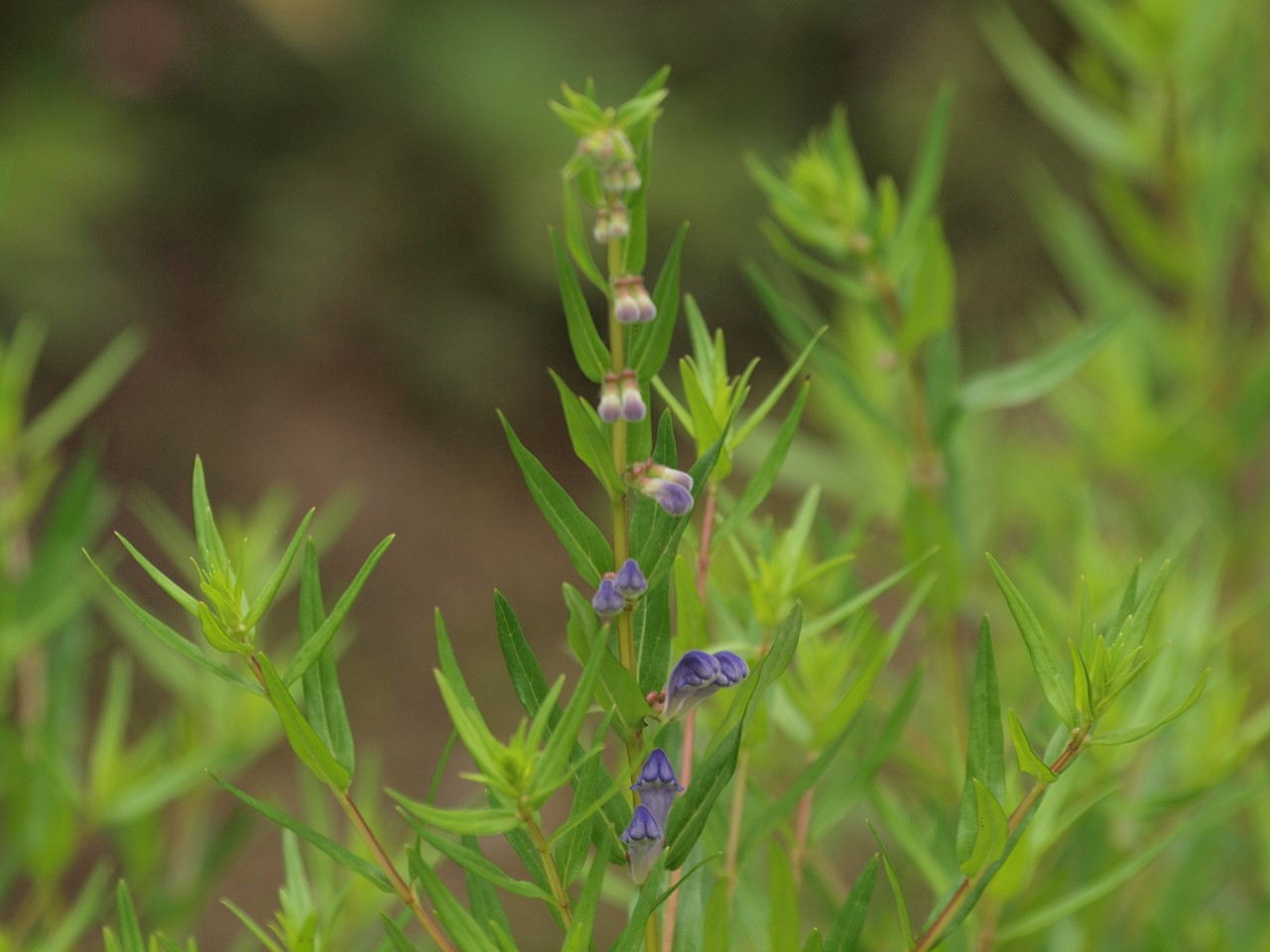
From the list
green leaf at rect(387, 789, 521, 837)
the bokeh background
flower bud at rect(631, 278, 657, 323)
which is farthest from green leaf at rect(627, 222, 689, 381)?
the bokeh background

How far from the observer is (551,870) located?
0.30 m

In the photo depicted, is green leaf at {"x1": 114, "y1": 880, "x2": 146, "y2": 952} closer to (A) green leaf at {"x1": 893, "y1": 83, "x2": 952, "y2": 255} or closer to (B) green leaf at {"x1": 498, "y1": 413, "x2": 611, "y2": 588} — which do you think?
(B) green leaf at {"x1": 498, "y1": 413, "x2": 611, "y2": 588}

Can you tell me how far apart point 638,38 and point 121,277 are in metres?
1.22

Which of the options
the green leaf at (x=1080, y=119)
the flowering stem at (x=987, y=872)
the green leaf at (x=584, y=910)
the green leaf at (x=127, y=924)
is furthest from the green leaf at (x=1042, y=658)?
the green leaf at (x=1080, y=119)

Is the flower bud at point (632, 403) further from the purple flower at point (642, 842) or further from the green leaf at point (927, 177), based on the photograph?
the green leaf at point (927, 177)

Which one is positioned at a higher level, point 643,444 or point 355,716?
point 643,444

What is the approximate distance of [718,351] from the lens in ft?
1.24

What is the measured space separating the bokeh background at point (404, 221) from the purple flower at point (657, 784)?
2235mm

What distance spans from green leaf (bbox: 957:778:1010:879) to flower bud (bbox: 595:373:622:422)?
0.12 metres

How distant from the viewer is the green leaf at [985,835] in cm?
30

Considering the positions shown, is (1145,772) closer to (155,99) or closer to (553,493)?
(553,493)

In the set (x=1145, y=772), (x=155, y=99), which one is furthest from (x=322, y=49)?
(x=1145, y=772)

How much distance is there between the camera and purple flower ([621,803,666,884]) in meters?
0.30

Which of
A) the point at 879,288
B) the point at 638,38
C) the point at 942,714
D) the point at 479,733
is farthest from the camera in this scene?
the point at 638,38
